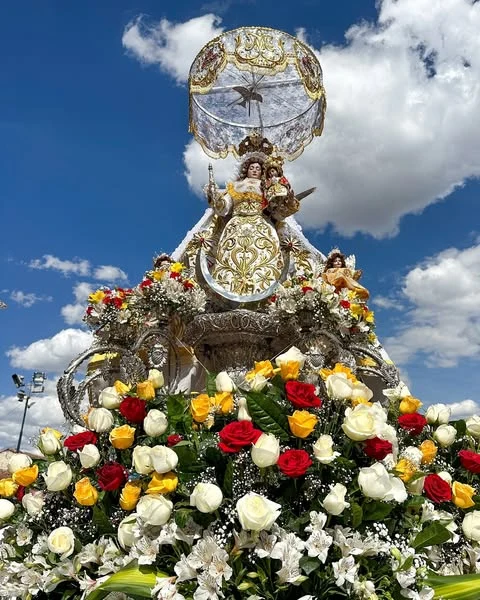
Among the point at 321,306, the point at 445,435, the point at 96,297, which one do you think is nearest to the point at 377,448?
the point at 445,435

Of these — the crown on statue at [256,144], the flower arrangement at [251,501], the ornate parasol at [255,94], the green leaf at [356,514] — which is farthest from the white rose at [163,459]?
the ornate parasol at [255,94]

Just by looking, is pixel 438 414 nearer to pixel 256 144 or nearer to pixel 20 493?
pixel 20 493

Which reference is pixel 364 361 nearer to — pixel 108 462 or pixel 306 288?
pixel 306 288

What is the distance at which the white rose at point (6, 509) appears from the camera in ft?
9.51

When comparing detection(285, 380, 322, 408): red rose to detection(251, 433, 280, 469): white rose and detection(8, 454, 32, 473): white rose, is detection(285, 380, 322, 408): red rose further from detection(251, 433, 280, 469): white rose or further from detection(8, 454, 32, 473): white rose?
detection(8, 454, 32, 473): white rose

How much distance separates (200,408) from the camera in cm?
262

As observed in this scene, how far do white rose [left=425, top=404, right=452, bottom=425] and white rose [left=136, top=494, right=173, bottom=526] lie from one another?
1479 mm

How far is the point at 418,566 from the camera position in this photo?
7.68ft

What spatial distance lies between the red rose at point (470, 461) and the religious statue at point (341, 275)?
189 inches

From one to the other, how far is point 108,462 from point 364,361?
5.15 meters

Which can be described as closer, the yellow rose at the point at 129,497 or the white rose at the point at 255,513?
the white rose at the point at 255,513

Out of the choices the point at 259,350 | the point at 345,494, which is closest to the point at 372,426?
the point at 345,494

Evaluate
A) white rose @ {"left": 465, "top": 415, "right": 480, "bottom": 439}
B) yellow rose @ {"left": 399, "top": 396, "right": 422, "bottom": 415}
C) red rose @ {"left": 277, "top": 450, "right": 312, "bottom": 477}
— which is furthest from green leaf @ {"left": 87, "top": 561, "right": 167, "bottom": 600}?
white rose @ {"left": 465, "top": 415, "right": 480, "bottom": 439}

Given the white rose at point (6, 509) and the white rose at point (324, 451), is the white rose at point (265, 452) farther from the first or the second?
the white rose at point (6, 509)
